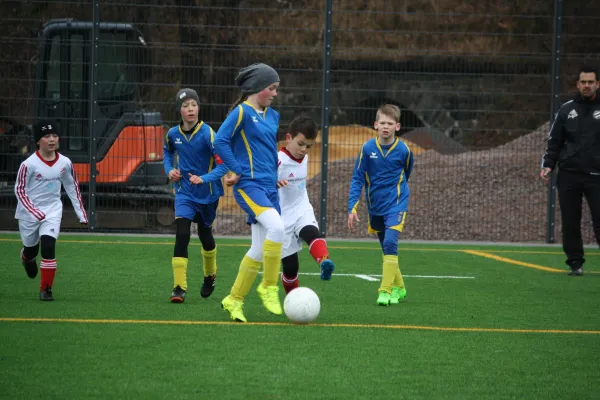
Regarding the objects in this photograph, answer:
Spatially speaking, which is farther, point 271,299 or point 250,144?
point 271,299

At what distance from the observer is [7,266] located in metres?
11.4

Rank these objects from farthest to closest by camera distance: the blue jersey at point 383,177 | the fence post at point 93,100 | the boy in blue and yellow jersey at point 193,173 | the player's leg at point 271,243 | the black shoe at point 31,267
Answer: the fence post at point 93,100 < the black shoe at point 31,267 < the blue jersey at point 383,177 < the boy in blue and yellow jersey at point 193,173 < the player's leg at point 271,243

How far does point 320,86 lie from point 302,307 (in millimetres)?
9325

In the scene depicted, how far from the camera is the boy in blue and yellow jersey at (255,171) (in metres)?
7.86

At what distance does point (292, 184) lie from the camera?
29.6ft

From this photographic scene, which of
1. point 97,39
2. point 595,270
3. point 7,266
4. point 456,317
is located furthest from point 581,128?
point 97,39

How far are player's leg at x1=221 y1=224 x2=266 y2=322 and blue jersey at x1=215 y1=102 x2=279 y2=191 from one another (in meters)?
0.39

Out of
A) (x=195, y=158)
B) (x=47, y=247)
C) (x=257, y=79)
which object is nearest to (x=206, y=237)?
(x=195, y=158)

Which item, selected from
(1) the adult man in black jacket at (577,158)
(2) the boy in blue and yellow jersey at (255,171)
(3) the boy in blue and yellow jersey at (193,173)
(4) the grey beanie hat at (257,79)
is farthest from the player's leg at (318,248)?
(1) the adult man in black jacket at (577,158)

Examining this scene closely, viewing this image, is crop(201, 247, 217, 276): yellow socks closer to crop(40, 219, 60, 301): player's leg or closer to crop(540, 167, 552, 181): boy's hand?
crop(40, 219, 60, 301): player's leg

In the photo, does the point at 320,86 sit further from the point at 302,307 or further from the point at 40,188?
the point at 302,307

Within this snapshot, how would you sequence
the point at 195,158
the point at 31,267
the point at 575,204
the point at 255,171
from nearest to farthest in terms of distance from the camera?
1. the point at 255,171
2. the point at 195,158
3. the point at 31,267
4. the point at 575,204

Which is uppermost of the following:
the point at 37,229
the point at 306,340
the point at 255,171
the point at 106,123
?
the point at 106,123

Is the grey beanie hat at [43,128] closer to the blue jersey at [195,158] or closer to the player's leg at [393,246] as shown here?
the blue jersey at [195,158]
